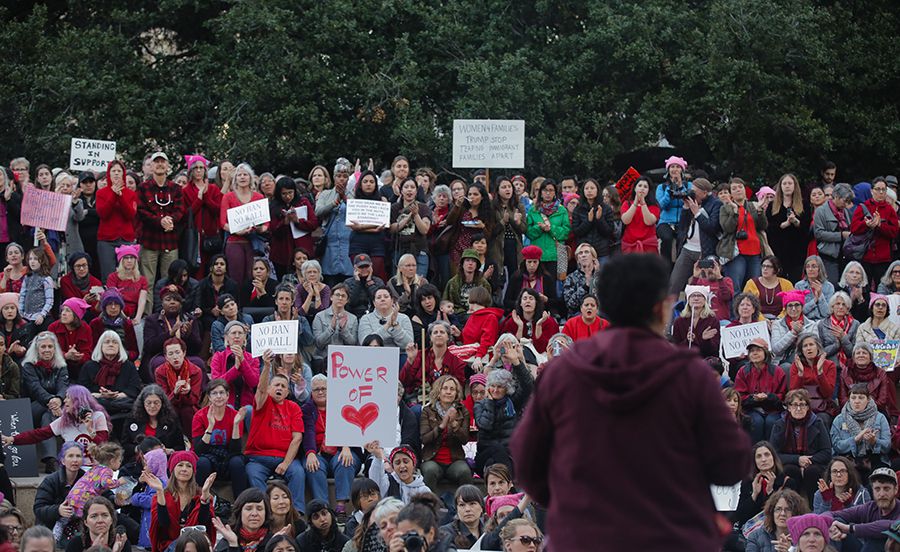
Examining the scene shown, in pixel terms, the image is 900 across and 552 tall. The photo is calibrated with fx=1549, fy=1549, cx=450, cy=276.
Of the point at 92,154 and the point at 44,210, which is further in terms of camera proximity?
the point at 92,154

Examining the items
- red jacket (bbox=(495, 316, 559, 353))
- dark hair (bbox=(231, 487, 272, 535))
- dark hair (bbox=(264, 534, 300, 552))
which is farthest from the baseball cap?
dark hair (bbox=(231, 487, 272, 535))

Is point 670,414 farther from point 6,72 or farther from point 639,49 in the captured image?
point 6,72

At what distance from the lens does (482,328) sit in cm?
1451

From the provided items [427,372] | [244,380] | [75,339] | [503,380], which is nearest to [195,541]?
[244,380]

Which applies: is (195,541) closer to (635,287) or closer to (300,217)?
(300,217)

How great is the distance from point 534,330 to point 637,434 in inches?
393

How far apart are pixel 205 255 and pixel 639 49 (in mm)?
6677

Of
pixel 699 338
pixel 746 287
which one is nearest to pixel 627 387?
pixel 699 338

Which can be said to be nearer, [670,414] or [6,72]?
[670,414]

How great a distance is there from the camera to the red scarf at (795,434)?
12.8 meters

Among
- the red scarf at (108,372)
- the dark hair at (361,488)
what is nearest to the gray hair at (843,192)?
the dark hair at (361,488)

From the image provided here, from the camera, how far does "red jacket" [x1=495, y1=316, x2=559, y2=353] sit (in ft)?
47.2

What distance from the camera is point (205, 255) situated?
52.2 feet

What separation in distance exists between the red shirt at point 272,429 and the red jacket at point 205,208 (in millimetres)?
3571
